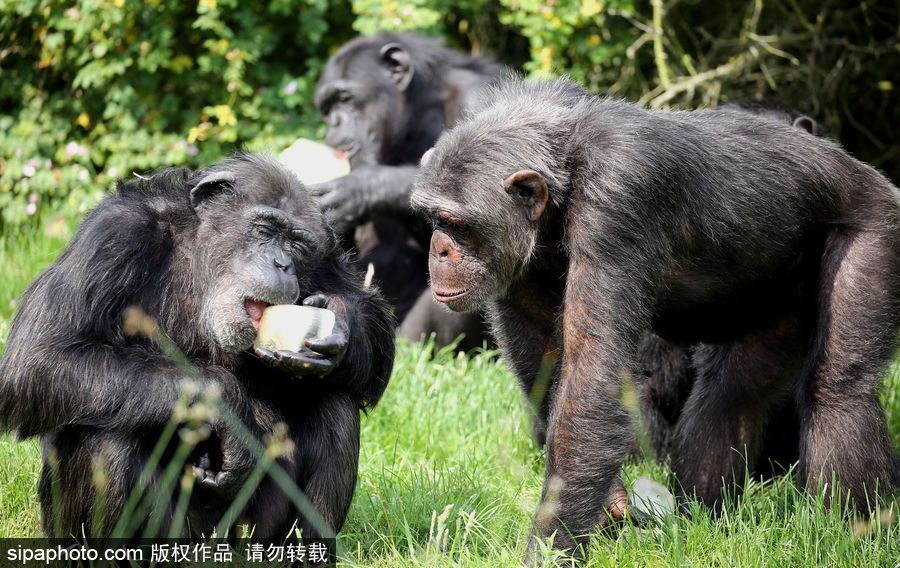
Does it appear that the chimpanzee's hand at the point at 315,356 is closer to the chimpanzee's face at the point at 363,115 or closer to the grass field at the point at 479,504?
the grass field at the point at 479,504

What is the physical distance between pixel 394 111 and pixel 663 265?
5347 millimetres

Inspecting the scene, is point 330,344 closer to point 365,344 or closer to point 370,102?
point 365,344

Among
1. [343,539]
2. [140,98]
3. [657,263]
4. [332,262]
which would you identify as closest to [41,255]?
[140,98]

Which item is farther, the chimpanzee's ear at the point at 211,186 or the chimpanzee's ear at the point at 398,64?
the chimpanzee's ear at the point at 398,64

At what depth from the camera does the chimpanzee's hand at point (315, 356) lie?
5230 mm

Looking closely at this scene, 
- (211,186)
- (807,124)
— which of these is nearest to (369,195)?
(807,124)

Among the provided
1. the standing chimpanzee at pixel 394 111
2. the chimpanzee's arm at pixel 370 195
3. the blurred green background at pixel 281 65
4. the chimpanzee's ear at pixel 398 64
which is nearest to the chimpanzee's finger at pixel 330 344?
the chimpanzee's arm at pixel 370 195

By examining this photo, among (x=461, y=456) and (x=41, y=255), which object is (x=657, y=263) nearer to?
(x=461, y=456)

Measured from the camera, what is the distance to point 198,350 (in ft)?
18.6

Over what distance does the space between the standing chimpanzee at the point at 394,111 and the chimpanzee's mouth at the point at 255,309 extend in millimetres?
4546

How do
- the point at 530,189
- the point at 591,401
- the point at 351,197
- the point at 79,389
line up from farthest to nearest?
1. the point at 351,197
2. the point at 530,189
3. the point at 591,401
4. the point at 79,389

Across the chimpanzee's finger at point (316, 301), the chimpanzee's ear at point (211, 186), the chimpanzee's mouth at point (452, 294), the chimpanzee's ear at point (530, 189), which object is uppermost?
the chimpanzee's ear at point (530, 189)

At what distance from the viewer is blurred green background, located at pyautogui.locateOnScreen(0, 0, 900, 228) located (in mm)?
11359

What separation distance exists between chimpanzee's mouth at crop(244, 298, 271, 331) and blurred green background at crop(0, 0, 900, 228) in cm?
596
